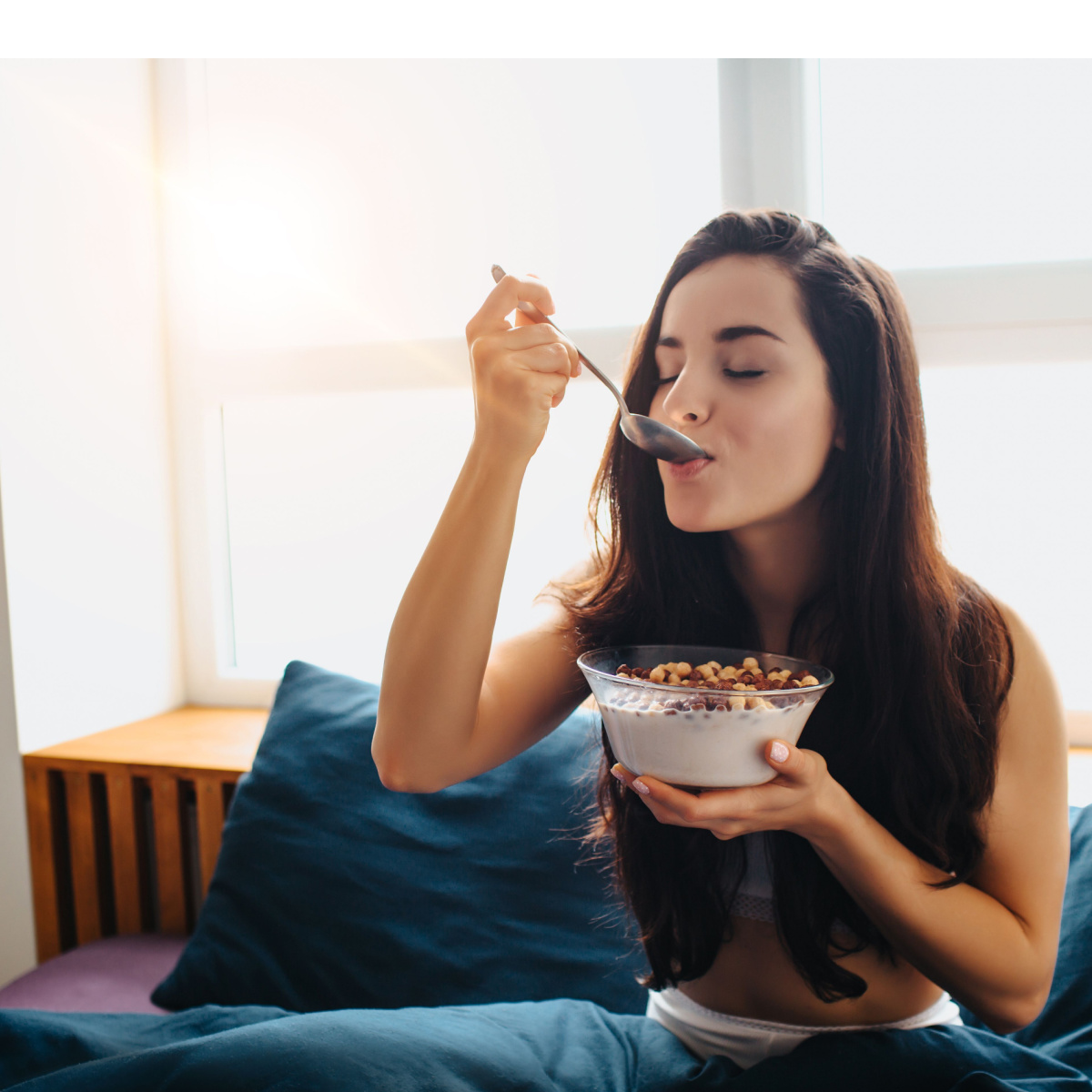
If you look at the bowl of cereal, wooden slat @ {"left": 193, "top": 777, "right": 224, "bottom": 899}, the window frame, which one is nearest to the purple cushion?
wooden slat @ {"left": 193, "top": 777, "right": 224, "bottom": 899}

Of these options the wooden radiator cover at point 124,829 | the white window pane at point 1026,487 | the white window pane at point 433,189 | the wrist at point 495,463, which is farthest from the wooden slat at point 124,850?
the white window pane at point 1026,487

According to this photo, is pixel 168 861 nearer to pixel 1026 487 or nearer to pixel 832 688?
pixel 832 688

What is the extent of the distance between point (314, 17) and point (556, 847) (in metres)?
1.91

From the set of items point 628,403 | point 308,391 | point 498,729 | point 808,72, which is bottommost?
point 498,729

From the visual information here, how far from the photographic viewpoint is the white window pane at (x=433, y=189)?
1927mm

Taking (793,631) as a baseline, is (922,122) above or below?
above

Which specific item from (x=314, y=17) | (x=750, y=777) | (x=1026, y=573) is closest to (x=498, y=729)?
(x=750, y=777)

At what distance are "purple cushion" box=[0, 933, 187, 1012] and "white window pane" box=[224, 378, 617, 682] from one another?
708 millimetres

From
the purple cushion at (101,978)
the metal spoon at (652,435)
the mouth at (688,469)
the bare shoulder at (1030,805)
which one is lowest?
the purple cushion at (101,978)

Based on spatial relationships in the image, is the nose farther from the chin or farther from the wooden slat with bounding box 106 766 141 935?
the wooden slat with bounding box 106 766 141 935

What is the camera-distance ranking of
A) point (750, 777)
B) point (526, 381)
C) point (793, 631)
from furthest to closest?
point (793, 631) < point (526, 381) < point (750, 777)

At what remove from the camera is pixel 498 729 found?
3.42 feet

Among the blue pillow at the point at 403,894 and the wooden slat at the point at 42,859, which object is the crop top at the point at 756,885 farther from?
the wooden slat at the point at 42,859

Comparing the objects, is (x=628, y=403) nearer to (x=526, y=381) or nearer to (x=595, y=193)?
(x=526, y=381)
